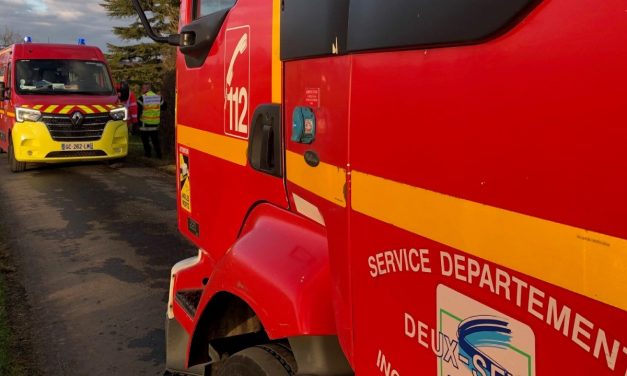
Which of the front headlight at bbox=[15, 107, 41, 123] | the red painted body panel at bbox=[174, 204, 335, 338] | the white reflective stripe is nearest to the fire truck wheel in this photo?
the red painted body panel at bbox=[174, 204, 335, 338]

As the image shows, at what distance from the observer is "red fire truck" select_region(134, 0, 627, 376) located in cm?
96

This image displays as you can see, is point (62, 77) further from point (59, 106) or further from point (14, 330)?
point (14, 330)

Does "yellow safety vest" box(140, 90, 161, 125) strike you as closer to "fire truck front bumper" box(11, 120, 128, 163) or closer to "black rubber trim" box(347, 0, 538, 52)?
"fire truck front bumper" box(11, 120, 128, 163)

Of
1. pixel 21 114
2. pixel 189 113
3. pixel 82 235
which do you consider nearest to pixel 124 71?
pixel 21 114

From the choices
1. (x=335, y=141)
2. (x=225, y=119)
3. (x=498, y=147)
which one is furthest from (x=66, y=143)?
(x=498, y=147)

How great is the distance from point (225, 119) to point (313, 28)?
906 millimetres

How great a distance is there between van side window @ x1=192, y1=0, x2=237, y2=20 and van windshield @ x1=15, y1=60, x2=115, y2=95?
990cm

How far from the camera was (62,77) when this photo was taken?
1193 cm

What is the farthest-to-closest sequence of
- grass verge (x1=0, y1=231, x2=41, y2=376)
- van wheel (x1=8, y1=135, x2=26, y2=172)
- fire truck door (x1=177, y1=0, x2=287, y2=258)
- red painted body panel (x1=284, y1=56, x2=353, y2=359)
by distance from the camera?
van wheel (x1=8, y1=135, x2=26, y2=172) < grass verge (x1=0, y1=231, x2=41, y2=376) < fire truck door (x1=177, y1=0, x2=287, y2=258) < red painted body panel (x1=284, y1=56, x2=353, y2=359)

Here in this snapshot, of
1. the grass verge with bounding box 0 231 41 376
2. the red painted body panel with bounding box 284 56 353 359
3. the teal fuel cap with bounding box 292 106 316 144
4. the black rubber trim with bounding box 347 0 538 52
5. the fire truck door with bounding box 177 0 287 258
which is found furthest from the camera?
the grass verge with bounding box 0 231 41 376

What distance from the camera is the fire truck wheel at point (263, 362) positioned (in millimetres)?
1925

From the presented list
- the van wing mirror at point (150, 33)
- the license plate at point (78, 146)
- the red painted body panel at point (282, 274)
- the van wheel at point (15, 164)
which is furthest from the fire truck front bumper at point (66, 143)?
the red painted body panel at point (282, 274)

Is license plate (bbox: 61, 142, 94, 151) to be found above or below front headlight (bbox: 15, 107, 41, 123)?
below

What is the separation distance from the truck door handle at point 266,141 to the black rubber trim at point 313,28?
215 mm
